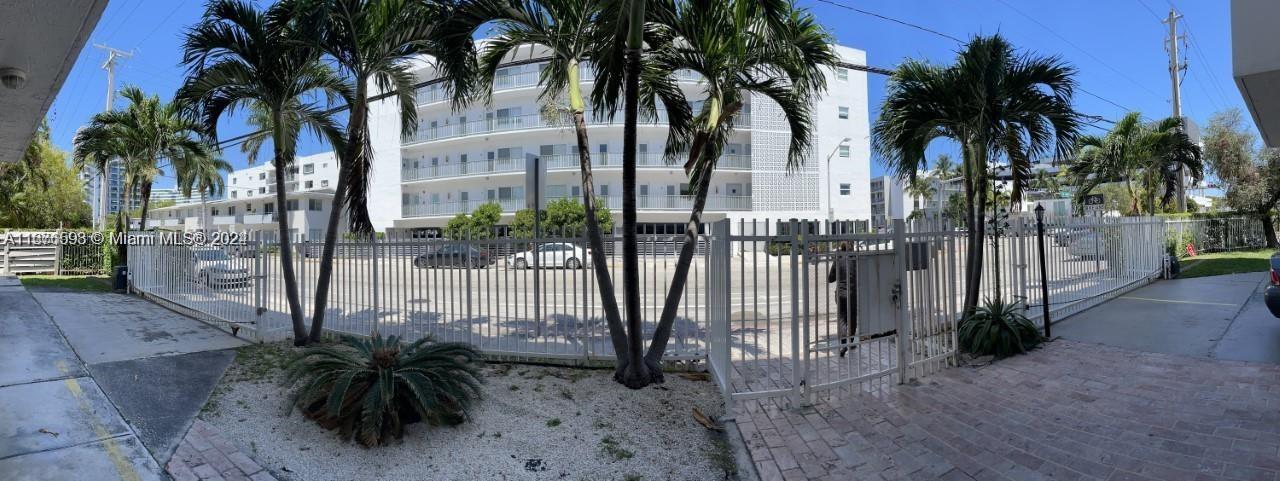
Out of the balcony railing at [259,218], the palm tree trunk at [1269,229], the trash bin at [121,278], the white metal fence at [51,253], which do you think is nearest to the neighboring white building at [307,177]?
the balcony railing at [259,218]

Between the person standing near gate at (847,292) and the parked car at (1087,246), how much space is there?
16.7 feet

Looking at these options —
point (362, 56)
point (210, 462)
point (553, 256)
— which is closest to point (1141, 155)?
point (553, 256)

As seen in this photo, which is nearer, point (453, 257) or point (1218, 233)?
point (453, 257)

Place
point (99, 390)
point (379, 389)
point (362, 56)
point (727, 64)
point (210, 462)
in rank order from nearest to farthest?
point (210, 462), point (379, 389), point (99, 390), point (727, 64), point (362, 56)

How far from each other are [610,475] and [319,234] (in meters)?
5.60

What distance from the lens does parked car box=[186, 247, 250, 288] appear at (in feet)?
26.8

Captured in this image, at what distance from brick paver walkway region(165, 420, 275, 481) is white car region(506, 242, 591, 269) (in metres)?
2.87

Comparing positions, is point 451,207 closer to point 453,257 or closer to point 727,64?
point 453,257

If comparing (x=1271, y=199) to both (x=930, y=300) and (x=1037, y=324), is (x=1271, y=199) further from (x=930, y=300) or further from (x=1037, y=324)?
(x=930, y=300)

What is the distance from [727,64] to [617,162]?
3061 cm

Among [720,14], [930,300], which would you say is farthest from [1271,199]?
[720,14]

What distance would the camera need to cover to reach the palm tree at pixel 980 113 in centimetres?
716

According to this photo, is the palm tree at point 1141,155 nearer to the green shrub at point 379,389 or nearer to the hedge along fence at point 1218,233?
the hedge along fence at point 1218,233

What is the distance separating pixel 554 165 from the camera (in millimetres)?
36875
